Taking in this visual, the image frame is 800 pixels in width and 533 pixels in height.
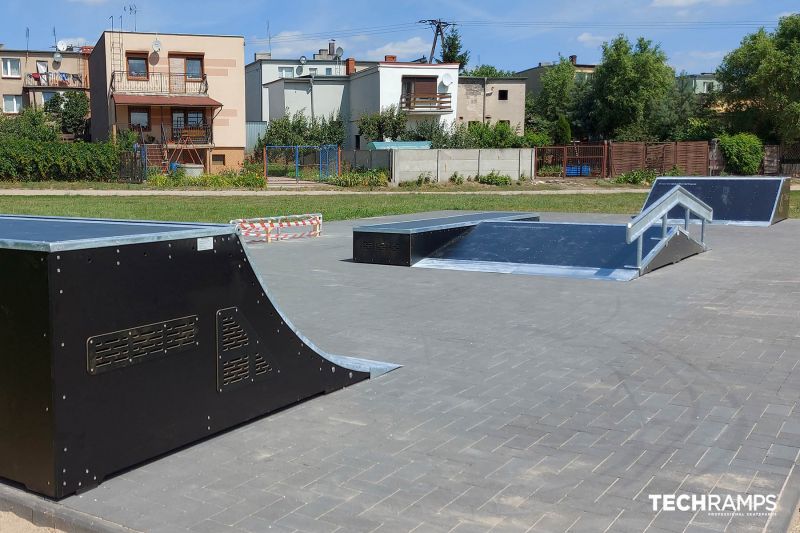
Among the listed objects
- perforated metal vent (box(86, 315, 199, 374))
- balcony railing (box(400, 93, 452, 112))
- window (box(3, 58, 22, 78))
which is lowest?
perforated metal vent (box(86, 315, 199, 374))

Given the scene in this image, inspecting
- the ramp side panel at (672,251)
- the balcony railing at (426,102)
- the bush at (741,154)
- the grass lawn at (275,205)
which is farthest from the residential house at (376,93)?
the ramp side panel at (672,251)

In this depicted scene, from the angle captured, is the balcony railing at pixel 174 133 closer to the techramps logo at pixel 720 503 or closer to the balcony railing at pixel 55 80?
the balcony railing at pixel 55 80

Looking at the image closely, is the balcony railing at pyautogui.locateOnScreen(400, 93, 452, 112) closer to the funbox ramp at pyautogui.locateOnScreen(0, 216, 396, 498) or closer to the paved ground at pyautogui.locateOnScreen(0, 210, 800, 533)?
the paved ground at pyautogui.locateOnScreen(0, 210, 800, 533)

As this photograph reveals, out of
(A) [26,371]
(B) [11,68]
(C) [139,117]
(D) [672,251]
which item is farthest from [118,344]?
(B) [11,68]

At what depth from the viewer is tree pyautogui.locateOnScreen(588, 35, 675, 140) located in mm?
64844

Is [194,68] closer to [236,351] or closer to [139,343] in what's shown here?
[236,351]

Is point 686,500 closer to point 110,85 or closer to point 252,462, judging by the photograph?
point 252,462

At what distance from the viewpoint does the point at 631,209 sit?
90.4 ft

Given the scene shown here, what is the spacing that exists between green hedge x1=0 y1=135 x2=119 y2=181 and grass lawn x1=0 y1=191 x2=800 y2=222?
797 cm

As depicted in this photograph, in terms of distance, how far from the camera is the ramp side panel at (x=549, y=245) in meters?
13.9

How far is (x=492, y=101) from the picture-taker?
64188mm

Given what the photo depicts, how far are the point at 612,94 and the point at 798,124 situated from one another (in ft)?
54.2

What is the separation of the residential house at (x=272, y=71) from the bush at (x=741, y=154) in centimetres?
3088

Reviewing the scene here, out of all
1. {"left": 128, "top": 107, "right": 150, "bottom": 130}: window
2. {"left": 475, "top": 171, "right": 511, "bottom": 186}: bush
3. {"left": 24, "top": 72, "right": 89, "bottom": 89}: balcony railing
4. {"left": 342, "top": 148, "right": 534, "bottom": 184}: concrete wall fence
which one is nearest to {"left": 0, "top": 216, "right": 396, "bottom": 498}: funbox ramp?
{"left": 342, "top": 148, "right": 534, "bottom": 184}: concrete wall fence
